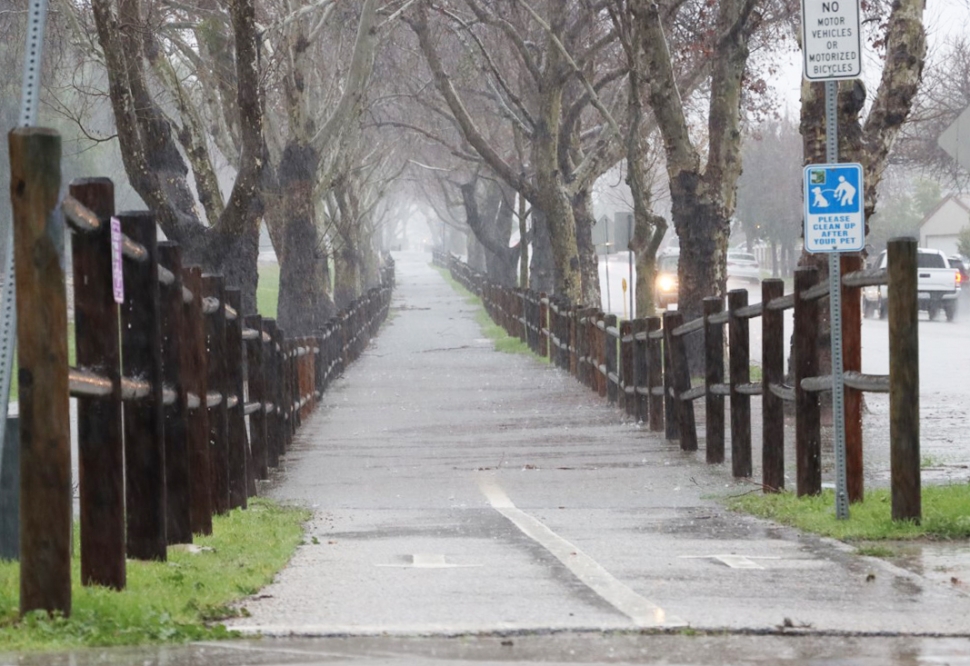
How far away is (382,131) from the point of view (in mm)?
55219

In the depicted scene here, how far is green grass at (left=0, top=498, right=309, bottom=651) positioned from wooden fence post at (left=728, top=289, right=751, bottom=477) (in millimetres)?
4875

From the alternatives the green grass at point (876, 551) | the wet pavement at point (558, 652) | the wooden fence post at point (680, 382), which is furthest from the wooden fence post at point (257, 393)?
the wet pavement at point (558, 652)

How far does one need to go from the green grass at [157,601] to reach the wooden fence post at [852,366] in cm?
339

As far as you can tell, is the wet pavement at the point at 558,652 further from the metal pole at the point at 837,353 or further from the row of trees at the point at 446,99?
the row of trees at the point at 446,99

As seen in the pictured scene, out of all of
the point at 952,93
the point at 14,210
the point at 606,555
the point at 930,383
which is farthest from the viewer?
the point at 952,93

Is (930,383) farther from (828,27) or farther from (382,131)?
(382,131)

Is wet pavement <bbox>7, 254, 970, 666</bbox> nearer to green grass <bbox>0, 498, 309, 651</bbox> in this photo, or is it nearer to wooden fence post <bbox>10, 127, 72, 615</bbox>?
green grass <bbox>0, 498, 309, 651</bbox>

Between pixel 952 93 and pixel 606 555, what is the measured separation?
4671 cm

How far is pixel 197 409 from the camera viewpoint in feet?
30.3

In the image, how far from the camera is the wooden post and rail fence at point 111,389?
230 inches

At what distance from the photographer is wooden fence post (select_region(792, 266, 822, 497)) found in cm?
1080

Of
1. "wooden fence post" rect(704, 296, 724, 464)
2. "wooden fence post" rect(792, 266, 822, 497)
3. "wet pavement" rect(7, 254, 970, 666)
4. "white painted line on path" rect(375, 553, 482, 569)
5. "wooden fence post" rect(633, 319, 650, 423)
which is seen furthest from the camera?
"wooden fence post" rect(633, 319, 650, 423)

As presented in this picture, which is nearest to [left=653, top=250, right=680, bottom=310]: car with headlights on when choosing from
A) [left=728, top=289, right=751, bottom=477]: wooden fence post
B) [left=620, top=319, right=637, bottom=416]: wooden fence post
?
[left=620, top=319, right=637, bottom=416]: wooden fence post

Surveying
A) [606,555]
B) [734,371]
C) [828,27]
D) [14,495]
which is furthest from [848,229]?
[14,495]
